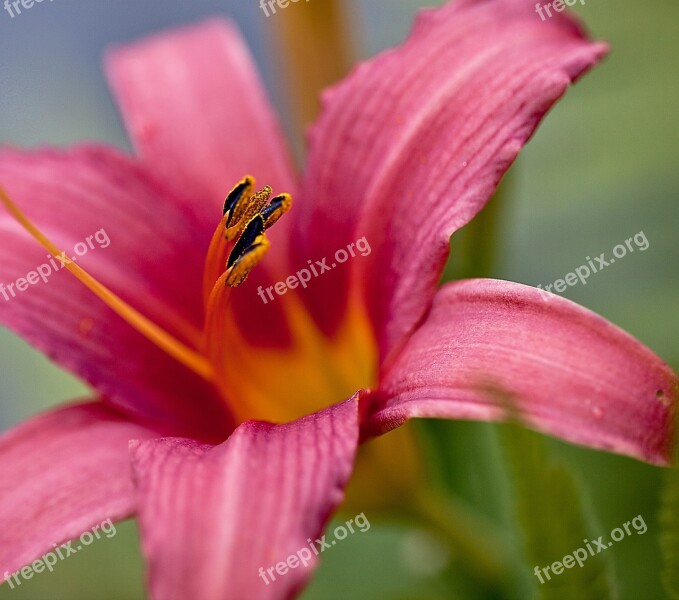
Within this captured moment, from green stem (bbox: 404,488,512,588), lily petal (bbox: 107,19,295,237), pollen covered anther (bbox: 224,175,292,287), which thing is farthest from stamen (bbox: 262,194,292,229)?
green stem (bbox: 404,488,512,588)

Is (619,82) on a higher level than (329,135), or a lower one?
lower

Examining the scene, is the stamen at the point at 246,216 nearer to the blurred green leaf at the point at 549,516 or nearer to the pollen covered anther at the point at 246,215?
the pollen covered anther at the point at 246,215

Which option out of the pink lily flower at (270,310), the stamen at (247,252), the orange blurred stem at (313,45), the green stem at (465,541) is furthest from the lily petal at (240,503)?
the orange blurred stem at (313,45)

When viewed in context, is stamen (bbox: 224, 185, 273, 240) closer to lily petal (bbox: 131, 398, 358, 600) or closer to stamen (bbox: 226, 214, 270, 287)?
stamen (bbox: 226, 214, 270, 287)

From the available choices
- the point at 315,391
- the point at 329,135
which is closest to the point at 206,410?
the point at 315,391

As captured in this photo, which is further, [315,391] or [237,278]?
[315,391]

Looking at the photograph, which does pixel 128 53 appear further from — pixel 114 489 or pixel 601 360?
pixel 601 360

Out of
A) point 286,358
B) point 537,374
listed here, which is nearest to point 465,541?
point 286,358

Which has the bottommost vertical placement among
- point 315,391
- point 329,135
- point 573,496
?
point 315,391
